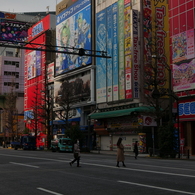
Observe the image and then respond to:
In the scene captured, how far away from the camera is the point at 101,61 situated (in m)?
58.1

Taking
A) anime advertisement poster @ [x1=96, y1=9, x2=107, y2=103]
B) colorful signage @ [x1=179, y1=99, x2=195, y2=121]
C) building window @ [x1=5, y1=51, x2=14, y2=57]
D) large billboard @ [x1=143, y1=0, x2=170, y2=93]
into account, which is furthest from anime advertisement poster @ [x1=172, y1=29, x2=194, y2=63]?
building window @ [x1=5, y1=51, x2=14, y2=57]

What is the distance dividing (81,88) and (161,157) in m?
30.3

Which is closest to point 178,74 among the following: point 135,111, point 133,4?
point 135,111

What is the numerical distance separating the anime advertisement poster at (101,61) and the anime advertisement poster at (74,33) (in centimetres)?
230

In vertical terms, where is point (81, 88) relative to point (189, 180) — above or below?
above

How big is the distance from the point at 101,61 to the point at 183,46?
19.4m

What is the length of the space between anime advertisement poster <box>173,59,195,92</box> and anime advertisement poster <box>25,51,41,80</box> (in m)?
47.4

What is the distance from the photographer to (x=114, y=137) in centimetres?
5600

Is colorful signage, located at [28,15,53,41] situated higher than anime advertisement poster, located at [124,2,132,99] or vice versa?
colorful signage, located at [28,15,53,41]

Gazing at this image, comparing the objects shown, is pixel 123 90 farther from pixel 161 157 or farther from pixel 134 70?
pixel 161 157

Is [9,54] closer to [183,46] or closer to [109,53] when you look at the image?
[109,53]

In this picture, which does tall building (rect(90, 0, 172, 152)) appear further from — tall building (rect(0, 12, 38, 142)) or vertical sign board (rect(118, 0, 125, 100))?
tall building (rect(0, 12, 38, 142))

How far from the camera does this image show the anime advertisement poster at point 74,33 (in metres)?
62.4

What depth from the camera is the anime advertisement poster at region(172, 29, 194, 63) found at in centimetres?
3959
